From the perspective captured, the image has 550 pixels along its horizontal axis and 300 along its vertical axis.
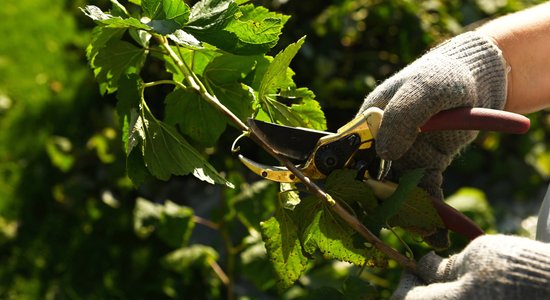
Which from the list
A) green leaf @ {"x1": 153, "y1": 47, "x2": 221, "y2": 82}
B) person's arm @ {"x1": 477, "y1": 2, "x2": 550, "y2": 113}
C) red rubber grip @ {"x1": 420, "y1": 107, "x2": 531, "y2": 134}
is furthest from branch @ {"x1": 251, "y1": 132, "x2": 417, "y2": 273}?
person's arm @ {"x1": 477, "y1": 2, "x2": 550, "y2": 113}

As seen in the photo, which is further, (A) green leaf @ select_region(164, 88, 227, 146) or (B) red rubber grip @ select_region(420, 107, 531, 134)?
(A) green leaf @ select_region(164, 88, 227, 146)

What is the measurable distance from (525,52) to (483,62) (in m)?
0.18

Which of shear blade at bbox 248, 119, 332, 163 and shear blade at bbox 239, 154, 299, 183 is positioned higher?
shear blade at bbox 248, 119, 332, 163

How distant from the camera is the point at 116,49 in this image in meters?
1.74

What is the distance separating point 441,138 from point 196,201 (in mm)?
1640

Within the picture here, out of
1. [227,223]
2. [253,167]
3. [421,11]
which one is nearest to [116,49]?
[253,167]

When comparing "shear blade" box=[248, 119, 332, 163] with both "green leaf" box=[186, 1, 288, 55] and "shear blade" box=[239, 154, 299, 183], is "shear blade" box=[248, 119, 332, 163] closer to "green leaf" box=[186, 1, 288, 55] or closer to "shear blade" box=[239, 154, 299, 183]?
"shear blade" box=[239, 154, 299, 183]

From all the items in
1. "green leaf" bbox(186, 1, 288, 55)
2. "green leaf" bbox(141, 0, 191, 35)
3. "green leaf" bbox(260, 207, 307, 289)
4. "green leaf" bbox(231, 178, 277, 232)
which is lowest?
"green leaf" bbox(231, 178, 277, 232)

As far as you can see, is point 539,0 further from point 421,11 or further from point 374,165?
Answer: point 374,165

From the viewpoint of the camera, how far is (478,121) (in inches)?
61.7

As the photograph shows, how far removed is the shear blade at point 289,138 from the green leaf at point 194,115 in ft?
0.60

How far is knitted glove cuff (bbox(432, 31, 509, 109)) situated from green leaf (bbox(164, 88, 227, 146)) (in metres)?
0.50

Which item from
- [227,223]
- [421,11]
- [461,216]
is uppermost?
[461,216]

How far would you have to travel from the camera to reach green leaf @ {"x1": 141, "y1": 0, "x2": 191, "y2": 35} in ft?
5.11
